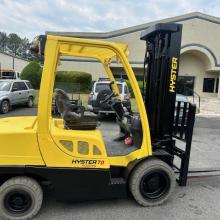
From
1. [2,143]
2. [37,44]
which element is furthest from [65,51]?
[2,143]

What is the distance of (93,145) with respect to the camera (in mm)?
3889

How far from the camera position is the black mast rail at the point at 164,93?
4.36m

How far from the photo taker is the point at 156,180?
169 inches

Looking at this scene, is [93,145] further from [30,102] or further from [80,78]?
[80,78]

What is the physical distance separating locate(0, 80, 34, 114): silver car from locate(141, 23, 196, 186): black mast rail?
11.4 metres

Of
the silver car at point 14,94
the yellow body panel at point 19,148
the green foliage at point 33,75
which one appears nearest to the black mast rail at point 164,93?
the yellow body panel at point 19,148

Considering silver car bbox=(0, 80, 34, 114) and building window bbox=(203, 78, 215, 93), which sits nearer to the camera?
silver car bbox=(0, 80, 34, 114)

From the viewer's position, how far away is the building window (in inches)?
1291

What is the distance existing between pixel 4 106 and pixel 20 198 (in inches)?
456

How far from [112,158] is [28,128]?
4.40 feet

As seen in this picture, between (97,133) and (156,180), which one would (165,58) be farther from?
(156,180)

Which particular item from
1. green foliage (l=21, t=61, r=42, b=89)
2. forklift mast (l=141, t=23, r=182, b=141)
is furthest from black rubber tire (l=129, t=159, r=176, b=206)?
green foliage (l=21, t=61, r=42, b=89)

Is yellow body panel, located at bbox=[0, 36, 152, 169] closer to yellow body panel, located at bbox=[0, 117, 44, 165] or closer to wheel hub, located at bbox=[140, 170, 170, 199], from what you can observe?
yellow body panel, located at bbox=[0, 117, 44, 165]

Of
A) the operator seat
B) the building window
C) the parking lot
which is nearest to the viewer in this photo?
the parking lot
